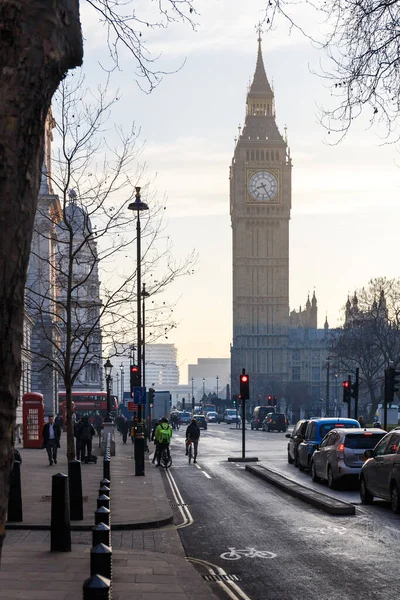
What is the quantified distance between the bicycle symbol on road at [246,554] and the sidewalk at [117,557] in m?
0.63

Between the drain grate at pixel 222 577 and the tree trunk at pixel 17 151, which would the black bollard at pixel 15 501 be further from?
the tree trunk at pixel 17 151

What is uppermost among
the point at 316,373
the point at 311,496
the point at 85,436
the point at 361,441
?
the point at 361,441

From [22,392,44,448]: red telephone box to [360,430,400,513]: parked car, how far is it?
23.8m

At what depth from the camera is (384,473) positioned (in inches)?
765

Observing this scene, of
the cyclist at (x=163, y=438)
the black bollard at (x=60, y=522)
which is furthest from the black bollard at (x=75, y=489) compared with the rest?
the cyclist at (x=163, y=438)

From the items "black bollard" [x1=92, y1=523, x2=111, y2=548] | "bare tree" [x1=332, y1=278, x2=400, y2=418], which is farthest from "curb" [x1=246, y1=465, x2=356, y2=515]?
"bare tree" [x1=332, y1=278, x2=400, y2=418]

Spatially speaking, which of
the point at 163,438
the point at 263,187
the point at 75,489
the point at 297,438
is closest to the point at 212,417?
the point at 263,187

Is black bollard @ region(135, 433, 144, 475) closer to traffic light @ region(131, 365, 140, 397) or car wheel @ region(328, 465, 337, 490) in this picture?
car wheel @ region(328, 465, 337, 490)

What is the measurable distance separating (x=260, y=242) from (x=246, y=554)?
162537mm

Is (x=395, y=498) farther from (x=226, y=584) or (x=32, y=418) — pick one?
(x=32, y=418)

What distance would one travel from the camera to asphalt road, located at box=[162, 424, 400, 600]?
11.2 metres

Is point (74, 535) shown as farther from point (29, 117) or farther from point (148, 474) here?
point (148, 474)

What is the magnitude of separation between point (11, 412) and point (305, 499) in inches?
699

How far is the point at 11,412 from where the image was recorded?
425 cm
